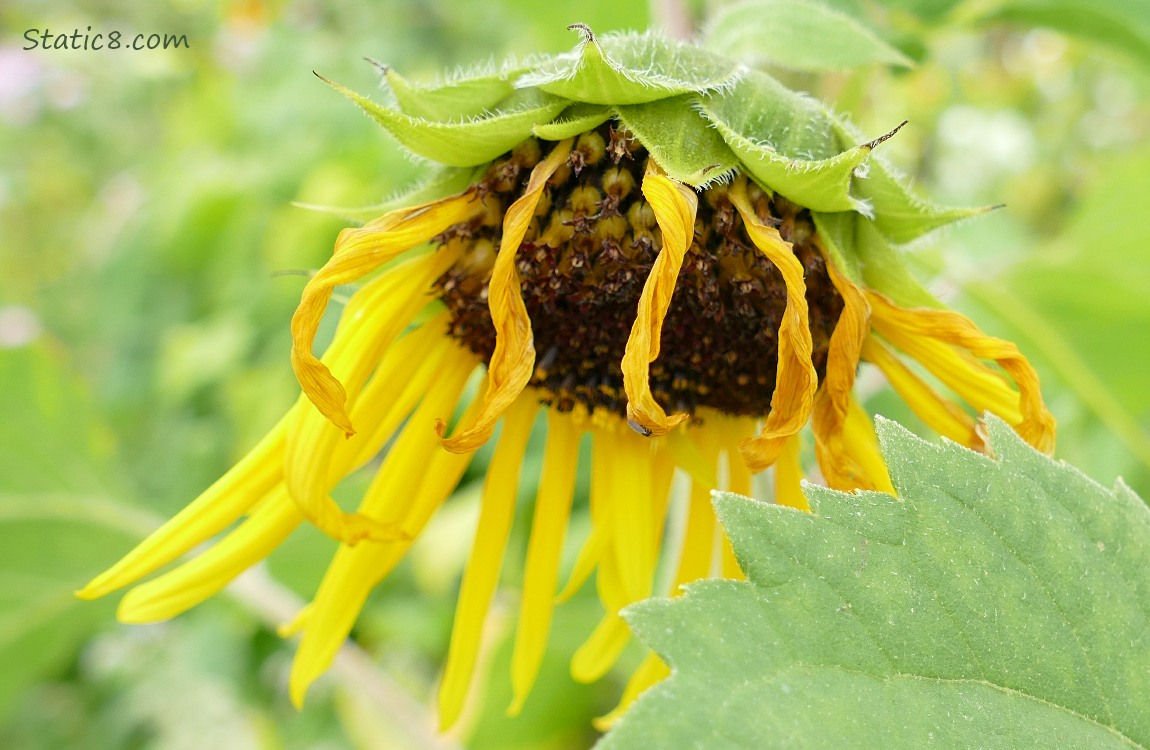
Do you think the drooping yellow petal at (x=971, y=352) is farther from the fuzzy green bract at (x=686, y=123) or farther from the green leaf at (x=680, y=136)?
the green leaf at (x=680, y=136)

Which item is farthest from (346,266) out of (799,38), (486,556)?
(799,38)

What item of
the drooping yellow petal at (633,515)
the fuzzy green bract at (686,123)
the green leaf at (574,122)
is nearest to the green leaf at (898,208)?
the fuzzy green bract at (686,123)

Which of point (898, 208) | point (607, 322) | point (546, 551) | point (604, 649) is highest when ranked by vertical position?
point (898, 208)

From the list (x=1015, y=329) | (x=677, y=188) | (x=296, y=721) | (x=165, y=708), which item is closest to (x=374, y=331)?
(x=677, y=188)

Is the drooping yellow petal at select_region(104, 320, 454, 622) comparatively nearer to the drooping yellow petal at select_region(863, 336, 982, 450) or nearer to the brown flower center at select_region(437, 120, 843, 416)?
the brown flower center at select_region(437, 120, 843, 416)

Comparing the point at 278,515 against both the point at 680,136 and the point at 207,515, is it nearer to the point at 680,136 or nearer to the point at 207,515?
the point at 207,515

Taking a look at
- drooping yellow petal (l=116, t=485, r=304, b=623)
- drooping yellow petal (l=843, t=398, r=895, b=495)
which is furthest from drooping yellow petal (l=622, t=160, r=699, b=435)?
drooping yellow petal (l=116, t=485, r=304, b=623)
